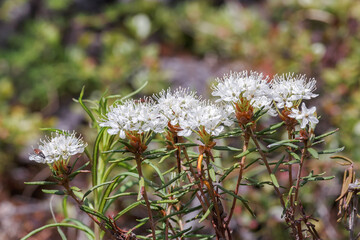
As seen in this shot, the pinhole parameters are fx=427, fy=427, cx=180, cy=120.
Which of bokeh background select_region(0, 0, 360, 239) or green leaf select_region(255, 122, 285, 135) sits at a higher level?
bokeh background select_region(0, 0, 360, 239)

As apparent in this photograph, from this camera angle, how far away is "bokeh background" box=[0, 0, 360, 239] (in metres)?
2.99

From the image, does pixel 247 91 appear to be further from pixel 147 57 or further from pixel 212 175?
pixel 147 57

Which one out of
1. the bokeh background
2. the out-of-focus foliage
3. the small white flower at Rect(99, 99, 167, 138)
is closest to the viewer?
the small white flower at Rect(99, 99, 167, 138)

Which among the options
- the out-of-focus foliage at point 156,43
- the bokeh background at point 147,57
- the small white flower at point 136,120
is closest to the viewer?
the small white flower at point 136,120

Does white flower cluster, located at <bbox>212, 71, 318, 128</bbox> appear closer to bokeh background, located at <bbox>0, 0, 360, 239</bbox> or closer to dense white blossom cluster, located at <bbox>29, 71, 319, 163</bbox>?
dense white blossom cluster, located at <bbox>29, 71, 319, 163</bbox>

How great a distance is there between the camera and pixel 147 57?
3.61 meters

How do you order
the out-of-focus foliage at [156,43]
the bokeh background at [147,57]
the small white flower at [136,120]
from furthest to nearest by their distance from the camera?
the out-of-focus foliage at [156,43]
the bokeh background at [147,57]
the small white flower at [136,120]

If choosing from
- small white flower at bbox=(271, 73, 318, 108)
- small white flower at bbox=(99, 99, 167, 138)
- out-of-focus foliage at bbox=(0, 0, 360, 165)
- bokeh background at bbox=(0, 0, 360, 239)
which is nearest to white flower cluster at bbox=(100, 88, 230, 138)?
small white flower at bbox=(99, 99, 167, 138)

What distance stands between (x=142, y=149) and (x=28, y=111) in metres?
3.05

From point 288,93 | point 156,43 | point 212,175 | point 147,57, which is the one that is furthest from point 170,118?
point 156,43

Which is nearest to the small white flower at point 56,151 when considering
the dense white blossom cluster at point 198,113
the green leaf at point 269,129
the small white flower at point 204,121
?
the dense white blossom cluster at point 198,113

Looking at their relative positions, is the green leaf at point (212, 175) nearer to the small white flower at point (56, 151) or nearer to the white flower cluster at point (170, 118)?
the white flower cluster at point (170, 118)

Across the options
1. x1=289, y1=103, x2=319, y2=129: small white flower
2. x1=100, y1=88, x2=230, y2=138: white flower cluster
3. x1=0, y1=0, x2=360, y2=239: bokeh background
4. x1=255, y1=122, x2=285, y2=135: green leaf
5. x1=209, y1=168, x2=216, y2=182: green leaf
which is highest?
x1=0, y1=0, x2=360, y2=239: bokeh background

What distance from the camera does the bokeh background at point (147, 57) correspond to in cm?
299
